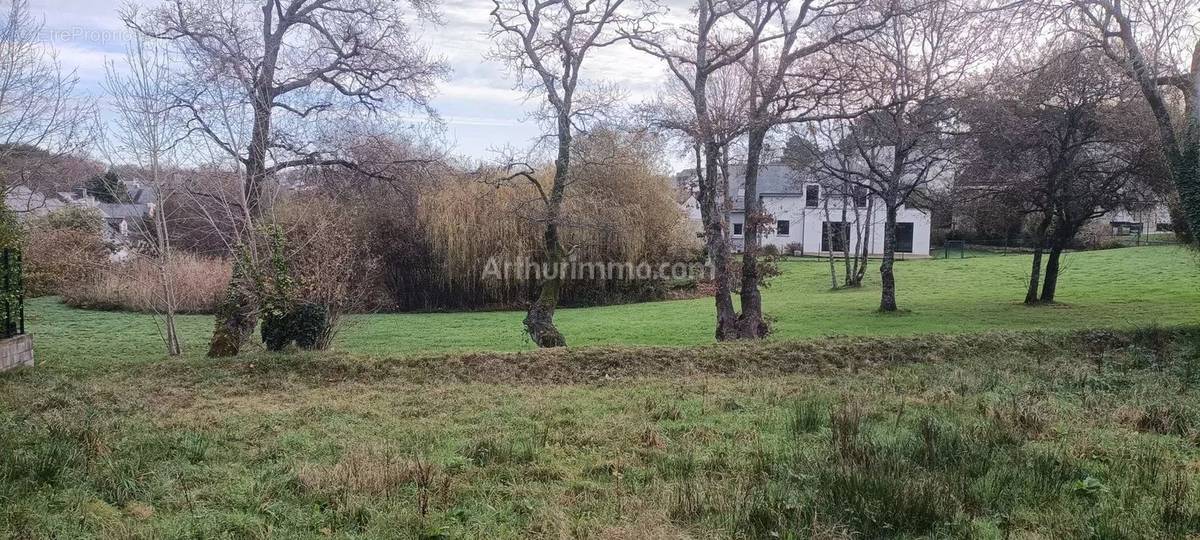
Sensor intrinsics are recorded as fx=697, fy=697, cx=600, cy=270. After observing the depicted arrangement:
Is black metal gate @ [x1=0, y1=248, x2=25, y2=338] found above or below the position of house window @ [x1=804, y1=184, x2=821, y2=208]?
below

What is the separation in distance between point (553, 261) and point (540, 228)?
24.3ft

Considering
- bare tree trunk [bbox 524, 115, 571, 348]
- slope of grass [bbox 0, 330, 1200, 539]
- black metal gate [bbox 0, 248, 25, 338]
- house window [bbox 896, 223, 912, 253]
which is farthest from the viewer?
house window [bbox 896, 223, 912, 253]

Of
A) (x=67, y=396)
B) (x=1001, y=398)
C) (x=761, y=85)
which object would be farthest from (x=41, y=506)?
(x=761, y=85)

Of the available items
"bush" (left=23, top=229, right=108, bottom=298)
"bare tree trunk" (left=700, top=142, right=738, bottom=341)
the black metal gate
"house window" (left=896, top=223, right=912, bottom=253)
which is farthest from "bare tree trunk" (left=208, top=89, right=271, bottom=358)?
"house window" (left=896, top=223, right=912, bottom=253)

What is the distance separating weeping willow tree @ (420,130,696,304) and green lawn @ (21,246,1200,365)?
167cm

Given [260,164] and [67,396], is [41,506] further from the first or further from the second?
[260,164]

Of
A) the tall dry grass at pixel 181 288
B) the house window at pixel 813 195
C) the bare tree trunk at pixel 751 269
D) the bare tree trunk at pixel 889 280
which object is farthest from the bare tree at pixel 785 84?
the house window at pixel 813 195

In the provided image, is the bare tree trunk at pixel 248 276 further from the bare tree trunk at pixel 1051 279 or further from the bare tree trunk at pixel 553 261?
the bare tree trunk at pixel 1051 279

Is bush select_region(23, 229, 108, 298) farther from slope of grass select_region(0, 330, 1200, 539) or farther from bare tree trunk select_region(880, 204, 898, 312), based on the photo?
bare tree trunk select_region(880, 204, 898, 312)

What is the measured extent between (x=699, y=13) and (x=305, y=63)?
7319 millimetres

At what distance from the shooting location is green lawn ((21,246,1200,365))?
1331 cm

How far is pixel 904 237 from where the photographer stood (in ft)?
125

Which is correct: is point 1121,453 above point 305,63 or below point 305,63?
below

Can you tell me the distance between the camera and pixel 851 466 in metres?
3.80
